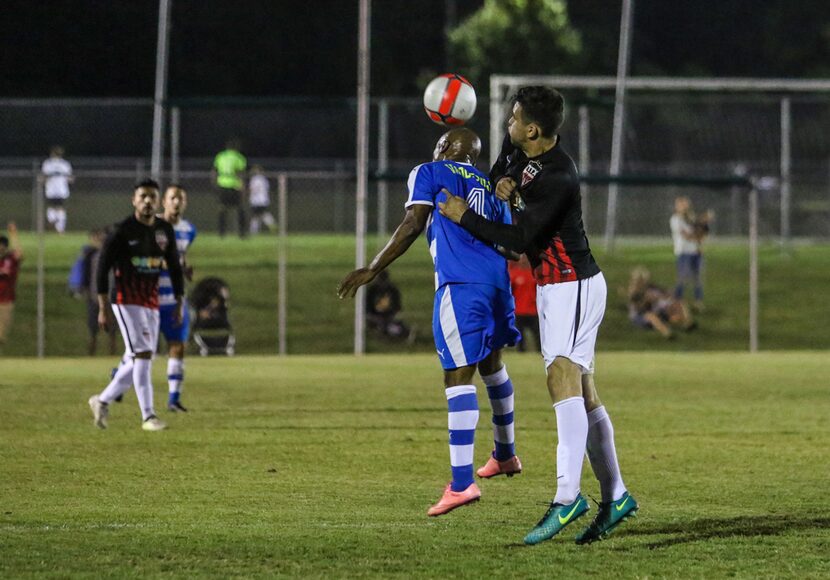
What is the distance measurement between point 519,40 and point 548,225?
134 ft

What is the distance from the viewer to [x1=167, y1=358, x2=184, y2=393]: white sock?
583 inches

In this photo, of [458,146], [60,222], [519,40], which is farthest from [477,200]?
[519,40]

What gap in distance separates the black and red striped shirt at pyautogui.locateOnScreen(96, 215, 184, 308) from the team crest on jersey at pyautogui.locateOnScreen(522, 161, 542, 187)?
20.5 feet

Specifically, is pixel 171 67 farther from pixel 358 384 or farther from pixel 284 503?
pixel 284 503

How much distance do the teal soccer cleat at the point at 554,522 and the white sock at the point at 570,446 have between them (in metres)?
0.03

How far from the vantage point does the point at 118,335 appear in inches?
1080

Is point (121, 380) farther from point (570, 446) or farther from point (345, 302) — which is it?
point (345, 302)

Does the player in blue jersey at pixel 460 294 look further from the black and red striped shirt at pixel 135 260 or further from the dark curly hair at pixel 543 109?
the black and red striped shirt at pixel 135 260

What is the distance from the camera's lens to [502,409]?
917cm

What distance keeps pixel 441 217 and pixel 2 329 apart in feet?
52.6

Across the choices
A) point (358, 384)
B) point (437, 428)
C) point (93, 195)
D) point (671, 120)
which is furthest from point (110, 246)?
point (671, 120)

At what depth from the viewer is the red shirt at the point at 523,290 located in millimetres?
22969

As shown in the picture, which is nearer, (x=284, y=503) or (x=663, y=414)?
(x=284, y=503)

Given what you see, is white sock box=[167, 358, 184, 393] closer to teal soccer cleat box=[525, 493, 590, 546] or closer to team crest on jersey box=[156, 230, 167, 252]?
team crest on jersey box=[156, 230, 167, 252]
